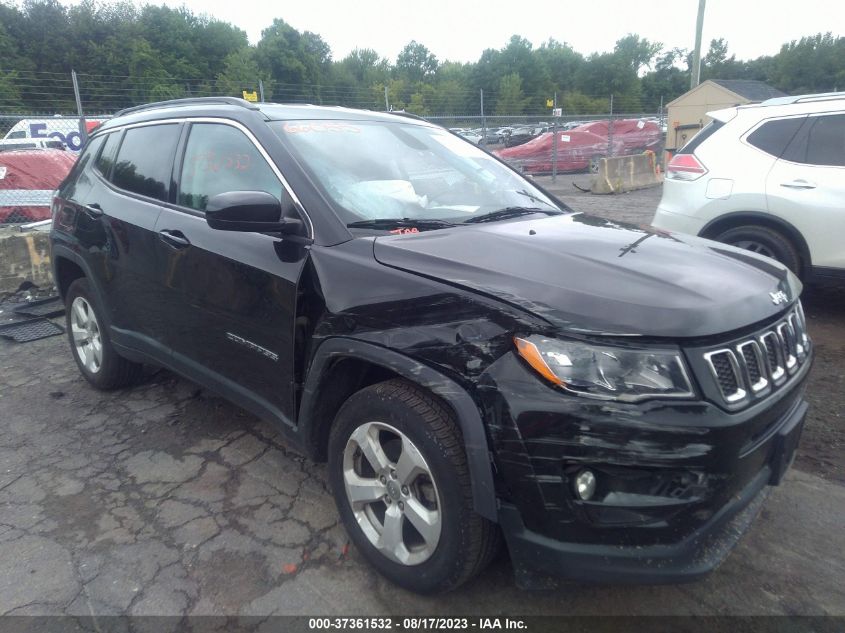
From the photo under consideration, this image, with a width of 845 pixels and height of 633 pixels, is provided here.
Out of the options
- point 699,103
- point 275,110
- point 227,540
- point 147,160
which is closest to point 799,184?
point 275,110

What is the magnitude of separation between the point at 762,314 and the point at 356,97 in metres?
23.1

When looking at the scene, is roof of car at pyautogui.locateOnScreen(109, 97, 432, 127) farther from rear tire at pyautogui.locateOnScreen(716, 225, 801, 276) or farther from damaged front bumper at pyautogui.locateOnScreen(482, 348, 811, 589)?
rear tire at pyautogui.locateOnScreen(716, 225, 801, 276)

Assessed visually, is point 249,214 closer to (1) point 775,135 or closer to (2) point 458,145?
(2) point 458,145

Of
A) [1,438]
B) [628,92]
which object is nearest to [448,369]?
[1,438]

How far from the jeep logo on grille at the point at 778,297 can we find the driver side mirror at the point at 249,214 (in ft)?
5.98

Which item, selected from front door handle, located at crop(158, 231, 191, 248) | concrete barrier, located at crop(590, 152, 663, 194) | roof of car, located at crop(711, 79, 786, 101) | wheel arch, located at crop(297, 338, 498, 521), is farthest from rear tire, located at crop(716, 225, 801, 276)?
roof of car, located at crop(711, 79, 786, 101)

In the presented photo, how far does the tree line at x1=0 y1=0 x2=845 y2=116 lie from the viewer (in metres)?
29.8

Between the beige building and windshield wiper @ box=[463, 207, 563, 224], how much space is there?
685 inches

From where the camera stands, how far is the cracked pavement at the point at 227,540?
94.9 inches

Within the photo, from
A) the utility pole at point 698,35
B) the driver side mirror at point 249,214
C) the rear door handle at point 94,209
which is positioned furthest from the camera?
the utility pole at point 698,35

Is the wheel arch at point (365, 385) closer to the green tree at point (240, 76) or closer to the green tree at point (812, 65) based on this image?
the green tree at point (240, 76)

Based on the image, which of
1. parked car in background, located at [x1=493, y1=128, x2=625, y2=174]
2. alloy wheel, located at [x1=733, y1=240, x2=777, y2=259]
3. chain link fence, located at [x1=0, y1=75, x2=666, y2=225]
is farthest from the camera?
parked car in background, located at [x1=493, y1=128, x2=625, y2=174]

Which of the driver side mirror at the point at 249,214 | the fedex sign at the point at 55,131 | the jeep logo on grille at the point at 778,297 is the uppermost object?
the fedex sign at the point at 55,131

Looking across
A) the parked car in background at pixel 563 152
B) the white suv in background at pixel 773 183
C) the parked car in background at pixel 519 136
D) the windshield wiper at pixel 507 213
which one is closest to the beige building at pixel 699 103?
the parked car in background at pixel 563 152
